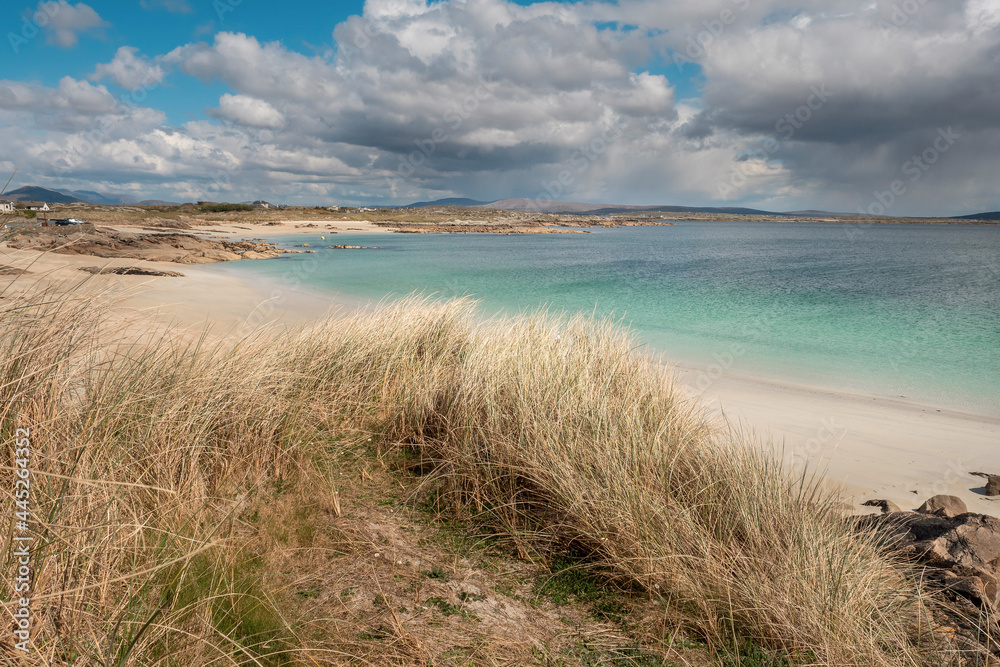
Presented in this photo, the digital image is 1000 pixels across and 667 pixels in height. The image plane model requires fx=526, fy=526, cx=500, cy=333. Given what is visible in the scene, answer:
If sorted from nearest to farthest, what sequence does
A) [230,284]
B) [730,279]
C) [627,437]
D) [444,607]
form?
[444,607] < [627,437] < [230,284] < [730,279]

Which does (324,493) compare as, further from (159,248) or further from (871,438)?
(159,248)

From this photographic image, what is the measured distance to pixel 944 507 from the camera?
5.12 m

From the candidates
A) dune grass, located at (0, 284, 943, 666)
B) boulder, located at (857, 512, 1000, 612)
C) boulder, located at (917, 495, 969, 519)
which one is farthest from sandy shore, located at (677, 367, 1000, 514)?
dune grass, located at (0, 284, 943, 666)

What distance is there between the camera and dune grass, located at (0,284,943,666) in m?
2.21

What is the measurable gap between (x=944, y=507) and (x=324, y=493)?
19.0ft

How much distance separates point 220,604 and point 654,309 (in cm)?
1944

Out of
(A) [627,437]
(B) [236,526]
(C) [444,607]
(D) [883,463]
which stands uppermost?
(A) [627,437]

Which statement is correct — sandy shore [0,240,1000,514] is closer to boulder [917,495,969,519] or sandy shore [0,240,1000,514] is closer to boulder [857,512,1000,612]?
boulder [917,495,969,519]

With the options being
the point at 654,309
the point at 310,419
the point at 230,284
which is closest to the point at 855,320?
the point at 654,309

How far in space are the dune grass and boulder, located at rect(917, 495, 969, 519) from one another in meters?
2.31

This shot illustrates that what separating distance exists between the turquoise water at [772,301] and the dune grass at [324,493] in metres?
5.48

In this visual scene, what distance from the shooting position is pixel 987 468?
672 centimetres

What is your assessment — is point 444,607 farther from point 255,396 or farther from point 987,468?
point 987,468

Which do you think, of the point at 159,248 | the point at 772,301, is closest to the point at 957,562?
the point at 772,301
